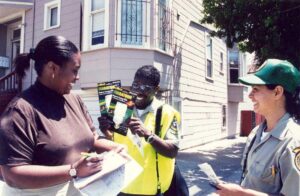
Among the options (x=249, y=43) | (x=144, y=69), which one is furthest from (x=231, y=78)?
(x=144, y=69)

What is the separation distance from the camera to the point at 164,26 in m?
9.62

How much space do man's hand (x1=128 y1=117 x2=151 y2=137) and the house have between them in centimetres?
599

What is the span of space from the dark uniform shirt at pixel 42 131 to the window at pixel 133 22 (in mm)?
6798

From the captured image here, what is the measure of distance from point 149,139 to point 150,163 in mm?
241

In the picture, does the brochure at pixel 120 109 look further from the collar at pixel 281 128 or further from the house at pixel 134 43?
the house at pixel 134 43

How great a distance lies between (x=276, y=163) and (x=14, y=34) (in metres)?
12.7

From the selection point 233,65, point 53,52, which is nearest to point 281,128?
point 53,52

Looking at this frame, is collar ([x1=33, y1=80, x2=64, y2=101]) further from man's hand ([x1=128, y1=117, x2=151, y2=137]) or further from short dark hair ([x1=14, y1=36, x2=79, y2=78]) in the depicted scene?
man's hand ([x1=128, y1=117, x2=151, y2=137])

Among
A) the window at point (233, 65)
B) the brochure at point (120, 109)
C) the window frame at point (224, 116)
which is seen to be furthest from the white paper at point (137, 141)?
the window at point (233, 65)

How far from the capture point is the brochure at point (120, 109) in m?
2.50

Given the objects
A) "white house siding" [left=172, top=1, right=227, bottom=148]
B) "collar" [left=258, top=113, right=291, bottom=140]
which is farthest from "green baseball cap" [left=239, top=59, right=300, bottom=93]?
"white house siding" [left=172, top=1, right=227, bottom=148]

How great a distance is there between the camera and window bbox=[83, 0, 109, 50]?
8961 mm

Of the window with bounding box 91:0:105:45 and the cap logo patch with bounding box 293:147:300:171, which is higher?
the window with bounding box 91:0:105:45

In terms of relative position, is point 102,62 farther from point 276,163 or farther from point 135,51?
point 276,163
